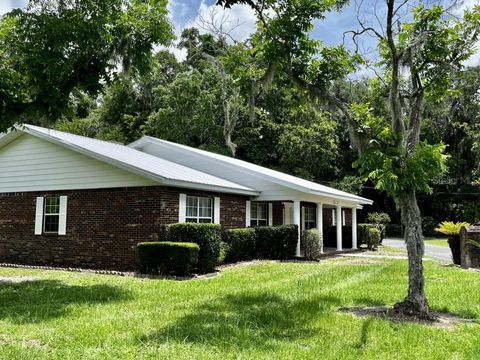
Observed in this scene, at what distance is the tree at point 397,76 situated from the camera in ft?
25.1

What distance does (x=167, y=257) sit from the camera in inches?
492

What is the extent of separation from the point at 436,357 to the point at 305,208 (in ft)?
64.6

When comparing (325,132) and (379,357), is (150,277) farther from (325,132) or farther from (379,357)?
(325,132)

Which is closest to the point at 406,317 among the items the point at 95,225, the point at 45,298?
the point at 45,298

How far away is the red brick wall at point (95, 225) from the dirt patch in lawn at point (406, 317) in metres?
7.32

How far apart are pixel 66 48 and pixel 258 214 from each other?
481 inches

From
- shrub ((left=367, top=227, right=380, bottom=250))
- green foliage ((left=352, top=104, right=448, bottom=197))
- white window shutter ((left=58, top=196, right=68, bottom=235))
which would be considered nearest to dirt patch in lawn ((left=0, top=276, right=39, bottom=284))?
white window shutter ((left=58, top=196, right=68, bottom=235))

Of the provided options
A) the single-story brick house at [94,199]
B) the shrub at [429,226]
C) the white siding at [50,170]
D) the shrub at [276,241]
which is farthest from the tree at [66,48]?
the shrub at [429,226]

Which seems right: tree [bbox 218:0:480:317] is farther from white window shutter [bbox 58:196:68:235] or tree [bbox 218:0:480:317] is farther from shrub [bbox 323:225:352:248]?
shrub [bbox 323:225:352:248]

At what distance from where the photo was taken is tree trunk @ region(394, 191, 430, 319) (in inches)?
297

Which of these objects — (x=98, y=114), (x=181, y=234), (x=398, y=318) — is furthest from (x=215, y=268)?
(x=98, y=114)

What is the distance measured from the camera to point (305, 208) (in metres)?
25.0

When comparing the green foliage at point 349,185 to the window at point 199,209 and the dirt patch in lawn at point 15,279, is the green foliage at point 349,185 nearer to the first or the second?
the window at point 199,209

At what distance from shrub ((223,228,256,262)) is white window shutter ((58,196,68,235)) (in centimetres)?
529
